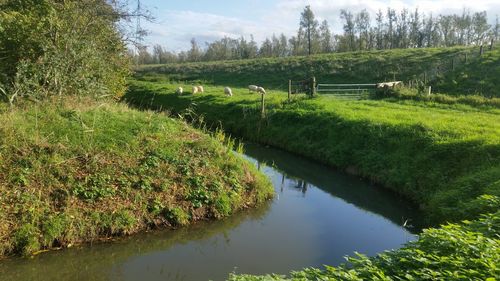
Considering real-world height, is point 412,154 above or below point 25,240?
above

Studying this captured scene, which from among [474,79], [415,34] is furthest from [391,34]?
[474,79]

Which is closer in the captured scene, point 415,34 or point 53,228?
point 53,228

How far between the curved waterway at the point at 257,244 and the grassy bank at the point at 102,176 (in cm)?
43

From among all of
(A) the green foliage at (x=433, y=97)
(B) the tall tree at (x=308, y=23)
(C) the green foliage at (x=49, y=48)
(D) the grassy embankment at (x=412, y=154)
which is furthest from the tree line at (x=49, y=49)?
(B) the tall tree at (x=308, y=23)

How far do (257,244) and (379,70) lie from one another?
36.9 metres

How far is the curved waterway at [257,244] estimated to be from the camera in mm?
8930

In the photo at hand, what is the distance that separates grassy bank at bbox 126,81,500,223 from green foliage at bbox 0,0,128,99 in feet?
31.7

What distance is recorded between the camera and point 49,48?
16047mm

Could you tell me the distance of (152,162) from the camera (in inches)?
476

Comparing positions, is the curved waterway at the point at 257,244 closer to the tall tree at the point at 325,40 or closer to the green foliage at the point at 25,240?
the green foliage at the point at 25,240

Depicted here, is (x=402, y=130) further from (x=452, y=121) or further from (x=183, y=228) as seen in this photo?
(x=183, y=228)

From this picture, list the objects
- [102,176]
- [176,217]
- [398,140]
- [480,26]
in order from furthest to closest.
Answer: [480,26] < [398,140] < [176,217] < [102,176]

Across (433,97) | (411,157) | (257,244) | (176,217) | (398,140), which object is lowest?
(257,244)

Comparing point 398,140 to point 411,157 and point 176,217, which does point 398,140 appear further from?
point 176,217
